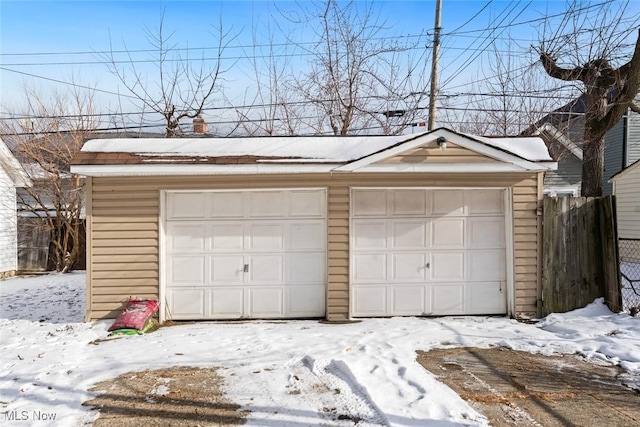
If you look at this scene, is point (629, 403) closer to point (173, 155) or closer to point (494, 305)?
point (494, 305)

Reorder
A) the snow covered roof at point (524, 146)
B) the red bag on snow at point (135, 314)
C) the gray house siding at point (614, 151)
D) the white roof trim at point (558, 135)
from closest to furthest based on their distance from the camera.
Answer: the red bag on snow at point (135, 314)
the snow covered roof at point (524, 146)
the white roof trim at point (558, 135)
the gray house siding at point (614, 151)

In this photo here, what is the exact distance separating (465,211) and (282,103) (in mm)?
9922

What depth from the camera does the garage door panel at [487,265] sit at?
741 centimetres

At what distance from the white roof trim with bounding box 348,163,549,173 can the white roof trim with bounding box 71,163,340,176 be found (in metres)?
0.56

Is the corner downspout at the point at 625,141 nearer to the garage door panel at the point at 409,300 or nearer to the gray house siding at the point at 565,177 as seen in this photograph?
the gray house siding at the point at 565,177

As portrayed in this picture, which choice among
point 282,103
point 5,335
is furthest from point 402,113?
point 5,335

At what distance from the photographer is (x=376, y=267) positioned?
24.1 ft

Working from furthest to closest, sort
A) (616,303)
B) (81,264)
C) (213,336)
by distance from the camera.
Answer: (81,264)
(616,303)
(213,336)

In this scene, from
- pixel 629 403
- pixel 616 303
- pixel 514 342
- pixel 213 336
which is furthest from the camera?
pixel 616 303

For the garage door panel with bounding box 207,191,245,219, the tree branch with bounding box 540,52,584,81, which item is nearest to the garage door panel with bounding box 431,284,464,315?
the garage door panel with bounding box 207,191,245,219

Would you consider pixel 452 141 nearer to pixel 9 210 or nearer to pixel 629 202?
pixel 629 202

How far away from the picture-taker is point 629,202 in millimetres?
15062

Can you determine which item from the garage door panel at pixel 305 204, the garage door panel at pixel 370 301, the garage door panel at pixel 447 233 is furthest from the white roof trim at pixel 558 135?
the garage door panel at pixel 305 204

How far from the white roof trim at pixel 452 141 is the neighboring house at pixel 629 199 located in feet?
32.9
